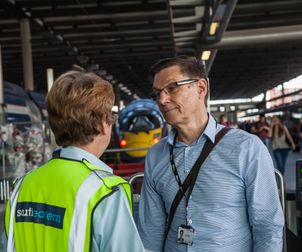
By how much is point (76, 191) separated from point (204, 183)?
86 centimetres

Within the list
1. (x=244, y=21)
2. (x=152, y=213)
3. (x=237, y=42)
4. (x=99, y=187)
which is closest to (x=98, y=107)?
(x=99, y=187)

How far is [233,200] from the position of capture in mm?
2256

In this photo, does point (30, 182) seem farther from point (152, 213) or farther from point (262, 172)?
point (262, 172)

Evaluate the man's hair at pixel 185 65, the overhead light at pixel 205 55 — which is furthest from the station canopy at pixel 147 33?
the man's hair at pixel 185 65

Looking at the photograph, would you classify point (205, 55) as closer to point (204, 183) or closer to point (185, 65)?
point (185, 65)

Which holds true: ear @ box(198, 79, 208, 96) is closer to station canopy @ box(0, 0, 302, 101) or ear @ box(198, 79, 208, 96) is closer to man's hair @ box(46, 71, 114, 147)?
man's hair @ box(46, 71, 114, 147)

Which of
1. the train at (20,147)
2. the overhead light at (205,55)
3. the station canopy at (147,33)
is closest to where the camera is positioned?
the train at (20,147)

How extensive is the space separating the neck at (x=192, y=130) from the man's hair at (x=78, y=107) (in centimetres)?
71

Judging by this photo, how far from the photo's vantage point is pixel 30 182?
5.70 feet

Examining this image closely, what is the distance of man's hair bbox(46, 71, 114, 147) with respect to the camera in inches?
68.2

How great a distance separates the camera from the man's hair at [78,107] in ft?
5.68

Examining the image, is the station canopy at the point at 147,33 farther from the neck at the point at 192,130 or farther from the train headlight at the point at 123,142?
the neck at the point at 192,130

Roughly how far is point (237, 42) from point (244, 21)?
9.87 metres

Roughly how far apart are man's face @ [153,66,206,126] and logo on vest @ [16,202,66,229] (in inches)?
37.3
